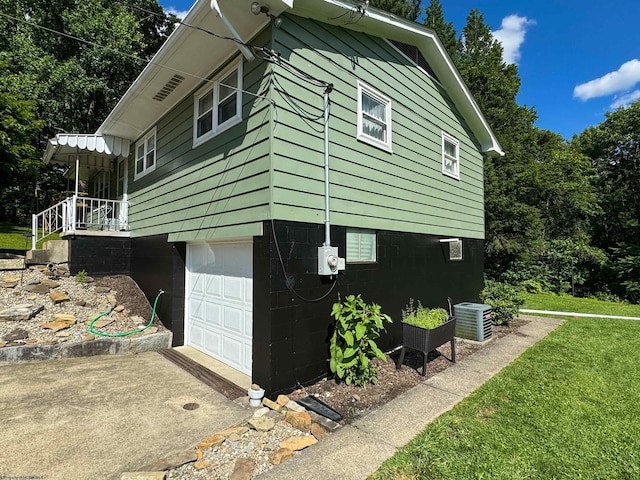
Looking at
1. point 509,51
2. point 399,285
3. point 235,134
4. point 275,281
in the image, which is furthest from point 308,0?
point 509,51

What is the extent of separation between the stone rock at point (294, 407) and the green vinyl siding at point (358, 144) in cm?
229

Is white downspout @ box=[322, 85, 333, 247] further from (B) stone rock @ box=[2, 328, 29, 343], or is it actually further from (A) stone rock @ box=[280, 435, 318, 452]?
(B) stone rock @ box=[2, 328, 29, 343]

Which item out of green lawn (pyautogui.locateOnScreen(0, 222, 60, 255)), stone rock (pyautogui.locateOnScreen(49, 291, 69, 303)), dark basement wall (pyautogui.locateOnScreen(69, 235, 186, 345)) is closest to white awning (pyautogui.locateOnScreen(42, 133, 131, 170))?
dark basement wall (pyautogui.locateOnScreen(69, 235, 186, 345))

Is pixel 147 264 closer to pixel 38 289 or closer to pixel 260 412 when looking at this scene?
pixel 38 289

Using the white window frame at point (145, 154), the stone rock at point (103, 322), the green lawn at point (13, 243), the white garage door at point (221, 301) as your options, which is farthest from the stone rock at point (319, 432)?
the green lawn at point (13, 243)

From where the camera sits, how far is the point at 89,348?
226 inches

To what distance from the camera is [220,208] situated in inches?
203

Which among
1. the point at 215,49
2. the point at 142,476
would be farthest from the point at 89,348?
the point at 215,49

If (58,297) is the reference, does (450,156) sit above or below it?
above

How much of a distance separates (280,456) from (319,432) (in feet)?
1.78

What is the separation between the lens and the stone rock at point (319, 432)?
3.31m

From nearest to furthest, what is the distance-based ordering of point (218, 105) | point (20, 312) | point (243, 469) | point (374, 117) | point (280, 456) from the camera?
point (243, 469) < point (280, 456) < point (218, 105) < point (374, 117) < point (20, 312)

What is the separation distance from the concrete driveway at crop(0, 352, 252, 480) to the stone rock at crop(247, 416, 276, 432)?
27 cm

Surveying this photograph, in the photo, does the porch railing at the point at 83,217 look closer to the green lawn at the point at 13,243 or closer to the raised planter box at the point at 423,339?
the green lawn at the point at 13,243
